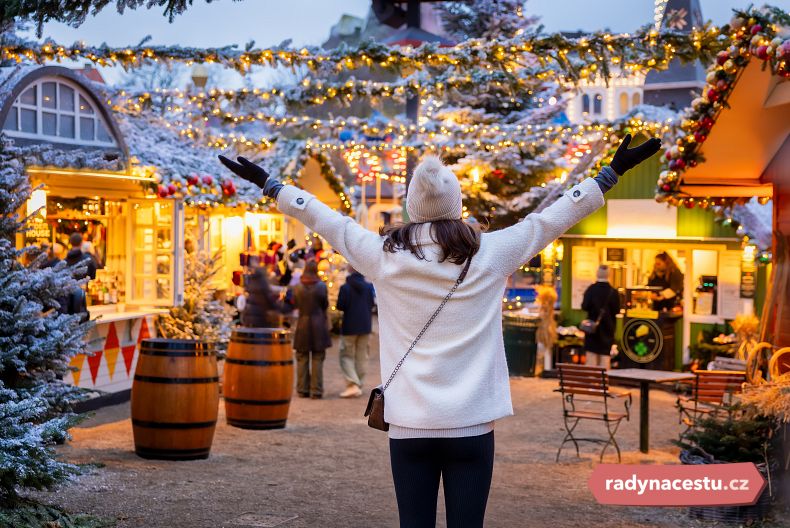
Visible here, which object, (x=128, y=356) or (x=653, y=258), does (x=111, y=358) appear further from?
(x=653, y=258)

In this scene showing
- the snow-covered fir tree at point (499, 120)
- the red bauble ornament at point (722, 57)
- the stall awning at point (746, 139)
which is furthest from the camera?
the snow-covered fir tree at point (499, 120)

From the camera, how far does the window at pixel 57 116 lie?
1127 centimetres

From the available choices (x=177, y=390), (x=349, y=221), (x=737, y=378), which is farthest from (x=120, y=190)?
(x=349, y=221)

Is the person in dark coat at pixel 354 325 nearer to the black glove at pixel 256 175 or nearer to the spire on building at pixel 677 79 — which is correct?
the spire on building at pixel 677 79

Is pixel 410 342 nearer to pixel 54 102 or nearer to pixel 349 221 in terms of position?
pixel 349 221

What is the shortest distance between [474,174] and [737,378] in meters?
13.7

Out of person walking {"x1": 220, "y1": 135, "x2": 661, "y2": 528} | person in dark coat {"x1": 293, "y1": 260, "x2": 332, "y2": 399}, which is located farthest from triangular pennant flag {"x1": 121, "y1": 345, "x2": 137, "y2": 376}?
person walking {"x1": 220, "y1": 135, "x2": 661, "y2": 528}

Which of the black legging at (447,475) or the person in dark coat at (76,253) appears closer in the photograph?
the black legging at (447,475)

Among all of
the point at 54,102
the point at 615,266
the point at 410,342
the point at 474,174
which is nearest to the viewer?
the point at 410,342

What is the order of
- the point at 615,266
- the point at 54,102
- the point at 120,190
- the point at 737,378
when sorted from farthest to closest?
the point at 615,266 < the point at 120,190 < the point at 54,102 < the point at 737,378

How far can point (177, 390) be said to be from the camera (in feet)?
30.1

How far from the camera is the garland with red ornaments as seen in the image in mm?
6574

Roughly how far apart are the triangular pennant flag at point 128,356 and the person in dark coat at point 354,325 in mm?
2549

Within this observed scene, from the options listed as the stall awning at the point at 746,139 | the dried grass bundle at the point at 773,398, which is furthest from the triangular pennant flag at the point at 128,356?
the dried grass bundle at the point at 773,398
